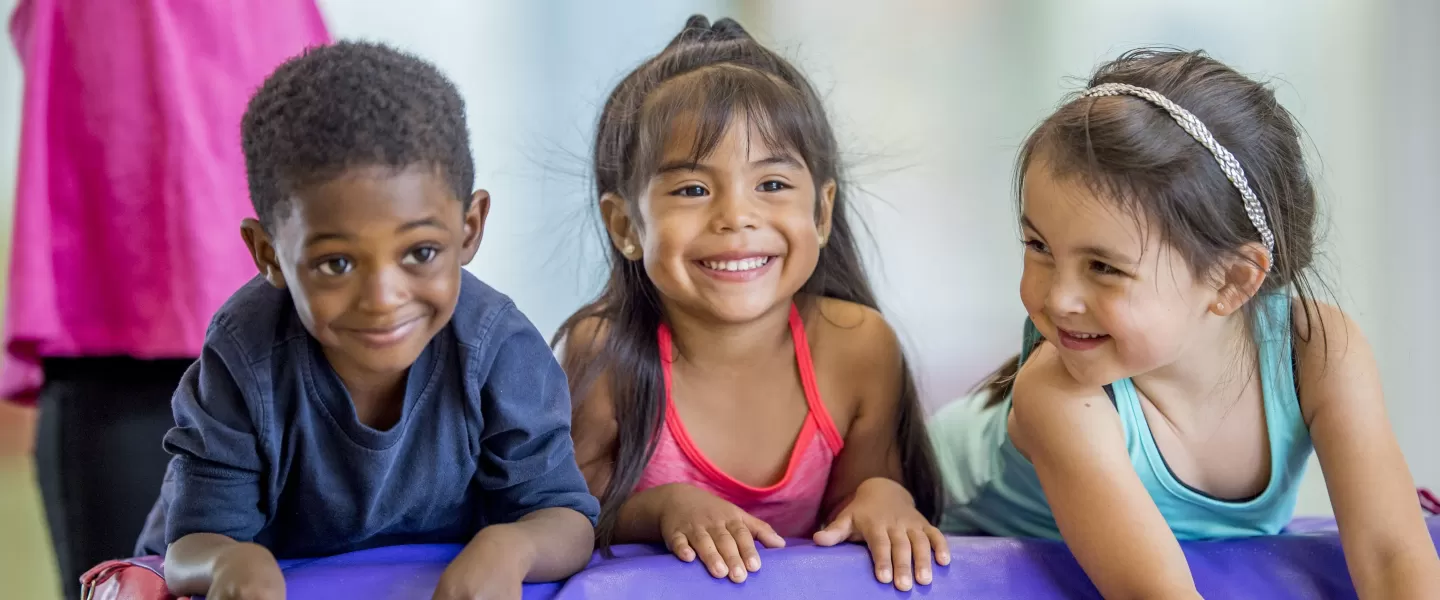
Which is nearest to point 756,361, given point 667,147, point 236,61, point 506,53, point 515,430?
point 667,147

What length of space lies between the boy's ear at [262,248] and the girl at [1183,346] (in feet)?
2.37

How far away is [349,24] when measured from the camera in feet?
8.39

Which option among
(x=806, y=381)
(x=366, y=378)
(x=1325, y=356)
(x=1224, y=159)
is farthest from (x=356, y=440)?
(x=1325, y=356)

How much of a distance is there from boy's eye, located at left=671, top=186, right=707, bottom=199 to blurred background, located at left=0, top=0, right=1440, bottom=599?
108cm

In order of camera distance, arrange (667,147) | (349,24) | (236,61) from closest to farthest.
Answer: (667,147) < (236,61) < (349,24)

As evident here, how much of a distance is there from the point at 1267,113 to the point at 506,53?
6.02ft

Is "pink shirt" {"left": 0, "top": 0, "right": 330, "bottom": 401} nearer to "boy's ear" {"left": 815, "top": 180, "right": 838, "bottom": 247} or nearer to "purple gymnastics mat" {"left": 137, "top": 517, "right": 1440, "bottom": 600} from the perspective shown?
"purple gymnastics mat" {"left": 137, "top": 517, "right": 1440, "bottom": 600}

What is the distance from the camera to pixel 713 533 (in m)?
1.27

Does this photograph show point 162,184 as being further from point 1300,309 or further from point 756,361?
point 1300,309

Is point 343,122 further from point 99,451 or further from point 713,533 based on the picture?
point 99,451

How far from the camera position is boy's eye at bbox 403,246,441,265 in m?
1.08

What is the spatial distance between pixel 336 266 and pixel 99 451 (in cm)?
67

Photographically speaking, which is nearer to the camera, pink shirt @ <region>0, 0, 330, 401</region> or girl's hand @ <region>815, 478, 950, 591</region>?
girl's hand @ <region>815, 478, 950, 591</region>

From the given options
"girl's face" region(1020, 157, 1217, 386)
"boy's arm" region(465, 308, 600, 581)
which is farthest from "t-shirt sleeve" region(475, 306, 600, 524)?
"girl's face" region(1020, 157, 1217, 386)
